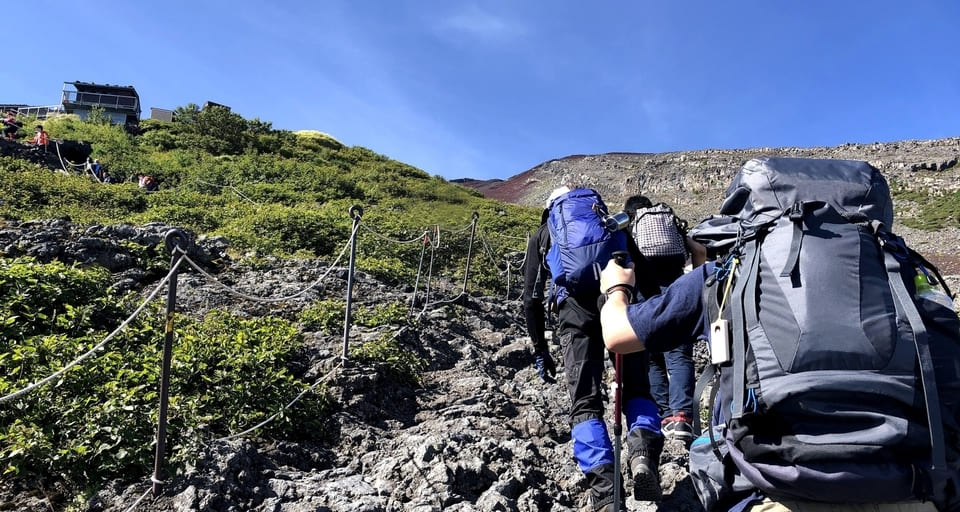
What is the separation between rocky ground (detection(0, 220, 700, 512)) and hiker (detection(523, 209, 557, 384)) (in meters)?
0.67

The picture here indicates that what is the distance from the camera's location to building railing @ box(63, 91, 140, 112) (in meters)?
35.3

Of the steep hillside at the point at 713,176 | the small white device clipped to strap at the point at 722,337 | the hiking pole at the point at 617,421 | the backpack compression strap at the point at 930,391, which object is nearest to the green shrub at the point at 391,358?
the hiking pole at the point at 617,421

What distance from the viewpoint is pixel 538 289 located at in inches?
145

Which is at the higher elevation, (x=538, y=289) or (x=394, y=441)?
(x=538, y=289)

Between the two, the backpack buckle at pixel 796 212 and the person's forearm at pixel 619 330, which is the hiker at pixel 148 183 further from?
the backpack buckle at pixel 796 212

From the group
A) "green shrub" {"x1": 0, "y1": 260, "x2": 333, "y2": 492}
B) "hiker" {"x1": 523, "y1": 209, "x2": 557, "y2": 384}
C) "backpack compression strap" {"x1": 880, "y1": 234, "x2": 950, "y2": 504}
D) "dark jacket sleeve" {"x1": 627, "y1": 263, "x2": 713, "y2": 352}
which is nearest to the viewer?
"backpack compression strap" {"x1": 880, "y1": 234, "x2": 950, "y2": 504}

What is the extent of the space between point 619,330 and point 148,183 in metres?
17.3

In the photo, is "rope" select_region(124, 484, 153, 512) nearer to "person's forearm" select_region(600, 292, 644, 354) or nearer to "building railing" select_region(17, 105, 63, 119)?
"person's forearm" select_region(600, 292, 644, 354)

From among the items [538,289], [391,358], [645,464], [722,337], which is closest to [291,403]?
[391,358]

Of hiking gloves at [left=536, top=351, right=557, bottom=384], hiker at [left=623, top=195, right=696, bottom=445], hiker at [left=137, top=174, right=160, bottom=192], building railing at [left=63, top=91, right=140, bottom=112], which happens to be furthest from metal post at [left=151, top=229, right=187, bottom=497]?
building railing at [left=63, top=91, right=140, bottom=112]

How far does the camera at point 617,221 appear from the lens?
2797 millimetres

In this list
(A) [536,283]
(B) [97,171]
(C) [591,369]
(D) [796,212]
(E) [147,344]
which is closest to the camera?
(D) [796,212]

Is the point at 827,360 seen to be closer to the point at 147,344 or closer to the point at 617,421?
the point at 617,421

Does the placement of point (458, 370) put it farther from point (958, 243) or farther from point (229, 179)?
point (958, 243)
